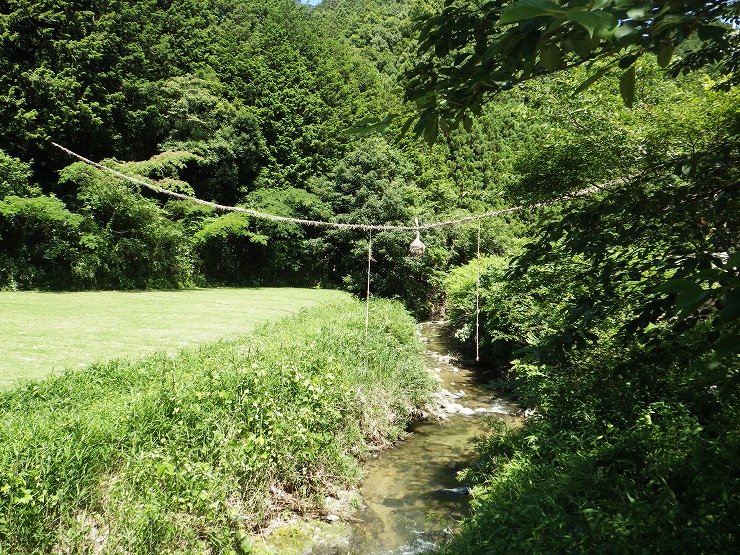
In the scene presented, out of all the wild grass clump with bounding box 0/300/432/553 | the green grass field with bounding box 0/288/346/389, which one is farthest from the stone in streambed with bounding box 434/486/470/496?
the green grass field with bounding box 0/288/346/389

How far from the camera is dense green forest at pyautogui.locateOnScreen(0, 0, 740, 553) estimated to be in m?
1.53

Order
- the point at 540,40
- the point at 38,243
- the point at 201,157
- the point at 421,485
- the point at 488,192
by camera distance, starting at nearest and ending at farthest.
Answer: the point at 540,40 → the point at 421,485 → the point at 38,243 → the point at 201,157 → the point at 488,192

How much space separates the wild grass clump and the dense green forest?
1754mm

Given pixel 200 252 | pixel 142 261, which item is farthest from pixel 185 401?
pixel 200 252

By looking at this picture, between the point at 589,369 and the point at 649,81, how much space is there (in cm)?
499

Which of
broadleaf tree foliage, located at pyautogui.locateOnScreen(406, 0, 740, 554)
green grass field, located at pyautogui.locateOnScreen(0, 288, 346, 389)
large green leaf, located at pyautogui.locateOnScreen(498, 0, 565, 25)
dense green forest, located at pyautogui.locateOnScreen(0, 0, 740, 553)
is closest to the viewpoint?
large green leaf, located at pyautogui.locateOnScreen(498, 0, 565, 25)

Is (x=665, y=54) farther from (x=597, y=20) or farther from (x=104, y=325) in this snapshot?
(x=104, y=325)

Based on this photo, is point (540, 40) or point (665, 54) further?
point (665, 54)

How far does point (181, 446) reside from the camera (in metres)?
3.79

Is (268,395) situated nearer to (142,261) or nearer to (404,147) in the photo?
(142,261)

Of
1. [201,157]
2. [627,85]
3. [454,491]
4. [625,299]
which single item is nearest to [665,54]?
[627,85]

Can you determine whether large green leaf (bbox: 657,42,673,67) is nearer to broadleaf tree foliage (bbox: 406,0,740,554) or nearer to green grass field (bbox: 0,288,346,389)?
broadleaf tree foliage (bbox: 406,0,740,554)

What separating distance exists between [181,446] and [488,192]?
16991mm

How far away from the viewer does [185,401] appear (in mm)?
4113
